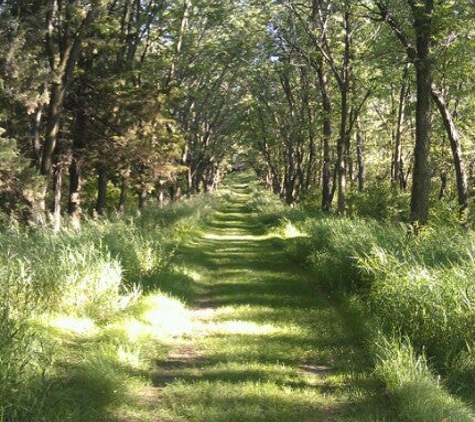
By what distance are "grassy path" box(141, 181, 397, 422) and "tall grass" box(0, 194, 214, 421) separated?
0.87 metres

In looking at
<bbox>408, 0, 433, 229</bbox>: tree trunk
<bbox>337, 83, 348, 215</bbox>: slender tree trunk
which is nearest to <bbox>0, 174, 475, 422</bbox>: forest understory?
<bbox>408, 0, 433, 229</bbox>: tree trunk

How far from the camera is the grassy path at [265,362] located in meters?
4.76

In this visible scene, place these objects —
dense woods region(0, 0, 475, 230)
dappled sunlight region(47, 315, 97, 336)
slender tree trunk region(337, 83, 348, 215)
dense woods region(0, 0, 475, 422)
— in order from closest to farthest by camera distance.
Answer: dense woods region(0, 0, 475, 422) → dappled sunlight region(47, 315, 97, 336) → dense woods region(0, 0, 475, 230) → slender tree trunk region(337, 83, 348, 215)

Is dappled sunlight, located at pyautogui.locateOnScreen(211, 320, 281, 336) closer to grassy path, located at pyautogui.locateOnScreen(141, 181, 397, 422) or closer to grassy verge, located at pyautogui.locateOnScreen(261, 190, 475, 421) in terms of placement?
grassy path, located at pyautogui.locateOnScreen(141, 181, 397, 422)

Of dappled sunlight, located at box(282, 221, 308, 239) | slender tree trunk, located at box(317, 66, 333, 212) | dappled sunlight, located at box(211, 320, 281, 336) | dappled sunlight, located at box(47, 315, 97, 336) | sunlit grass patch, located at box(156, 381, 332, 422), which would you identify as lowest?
sunlit grass patch, located at box(156, 381, 332, 422)

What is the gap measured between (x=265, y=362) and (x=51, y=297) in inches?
115

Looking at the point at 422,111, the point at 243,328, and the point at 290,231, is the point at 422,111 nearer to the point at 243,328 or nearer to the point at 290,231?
the point at 243,328

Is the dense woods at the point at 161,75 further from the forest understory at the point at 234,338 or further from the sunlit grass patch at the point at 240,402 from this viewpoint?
the sunlit grass patch at the point at 240,402

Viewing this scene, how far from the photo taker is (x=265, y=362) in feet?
19.9

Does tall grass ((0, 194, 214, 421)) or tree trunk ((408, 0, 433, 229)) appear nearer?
tall grass ((0, 194, 214, 421))

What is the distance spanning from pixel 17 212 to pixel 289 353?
1268 centimetres

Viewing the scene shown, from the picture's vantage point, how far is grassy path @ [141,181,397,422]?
15.6 ft

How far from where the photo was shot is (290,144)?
2920 centimetres

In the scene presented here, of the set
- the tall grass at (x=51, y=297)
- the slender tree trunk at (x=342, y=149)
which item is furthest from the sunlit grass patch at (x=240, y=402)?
the slender tree trunk at (x=342, y=149)
